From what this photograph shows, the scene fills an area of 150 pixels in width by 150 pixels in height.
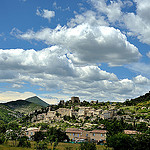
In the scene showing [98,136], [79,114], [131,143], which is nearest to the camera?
[131,143]

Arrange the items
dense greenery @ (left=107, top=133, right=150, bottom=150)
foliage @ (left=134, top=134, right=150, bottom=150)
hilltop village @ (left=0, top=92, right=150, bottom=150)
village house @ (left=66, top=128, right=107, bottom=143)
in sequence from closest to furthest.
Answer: foliage @ (left=134, top=134, right=150, bottom=150), dense greenery @ (left=107, top=133, right=150, bottom=150), hilltop village @ (left=0, top=92, right=150, bottom=150), village house @ (left=66, top=128, right=107, bottom=143)

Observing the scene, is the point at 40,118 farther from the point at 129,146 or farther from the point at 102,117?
the point at 129,146

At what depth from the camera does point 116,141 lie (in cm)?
5944

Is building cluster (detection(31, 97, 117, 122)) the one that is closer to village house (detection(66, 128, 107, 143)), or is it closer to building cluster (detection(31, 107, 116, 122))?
building cluster (detection(31, 107, 116, 122))

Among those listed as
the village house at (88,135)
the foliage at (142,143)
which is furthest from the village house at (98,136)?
the foliage at (142,143)

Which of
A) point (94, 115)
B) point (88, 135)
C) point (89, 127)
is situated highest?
point (94, 115)

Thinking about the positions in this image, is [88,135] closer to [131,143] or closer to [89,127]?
[89,127]

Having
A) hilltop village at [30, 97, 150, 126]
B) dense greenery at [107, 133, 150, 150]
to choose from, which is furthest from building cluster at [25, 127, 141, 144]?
hilltop village at [30, 97, 150, 126]

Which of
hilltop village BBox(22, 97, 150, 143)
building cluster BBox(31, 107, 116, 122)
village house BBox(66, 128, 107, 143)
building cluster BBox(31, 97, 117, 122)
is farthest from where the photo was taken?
building cluster BBox(31, 107, 116, 122)

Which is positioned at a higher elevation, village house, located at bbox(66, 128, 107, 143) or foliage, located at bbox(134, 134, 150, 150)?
foliage, located at bbox(134, 134, 150, 150)

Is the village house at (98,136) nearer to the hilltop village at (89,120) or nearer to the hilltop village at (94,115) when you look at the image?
the hilltop village at (89,120)

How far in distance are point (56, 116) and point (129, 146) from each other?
121 m

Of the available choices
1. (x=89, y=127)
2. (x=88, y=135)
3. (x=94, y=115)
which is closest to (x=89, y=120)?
(x=94, y=115)

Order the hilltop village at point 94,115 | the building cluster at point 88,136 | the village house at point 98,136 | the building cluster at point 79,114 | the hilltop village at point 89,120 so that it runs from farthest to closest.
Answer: the building cluster at point 79,114, the hilltop village at point 94,115, the hilltop village at point 89,120, the building cluster at point 88,136, the village house at point 98,136
